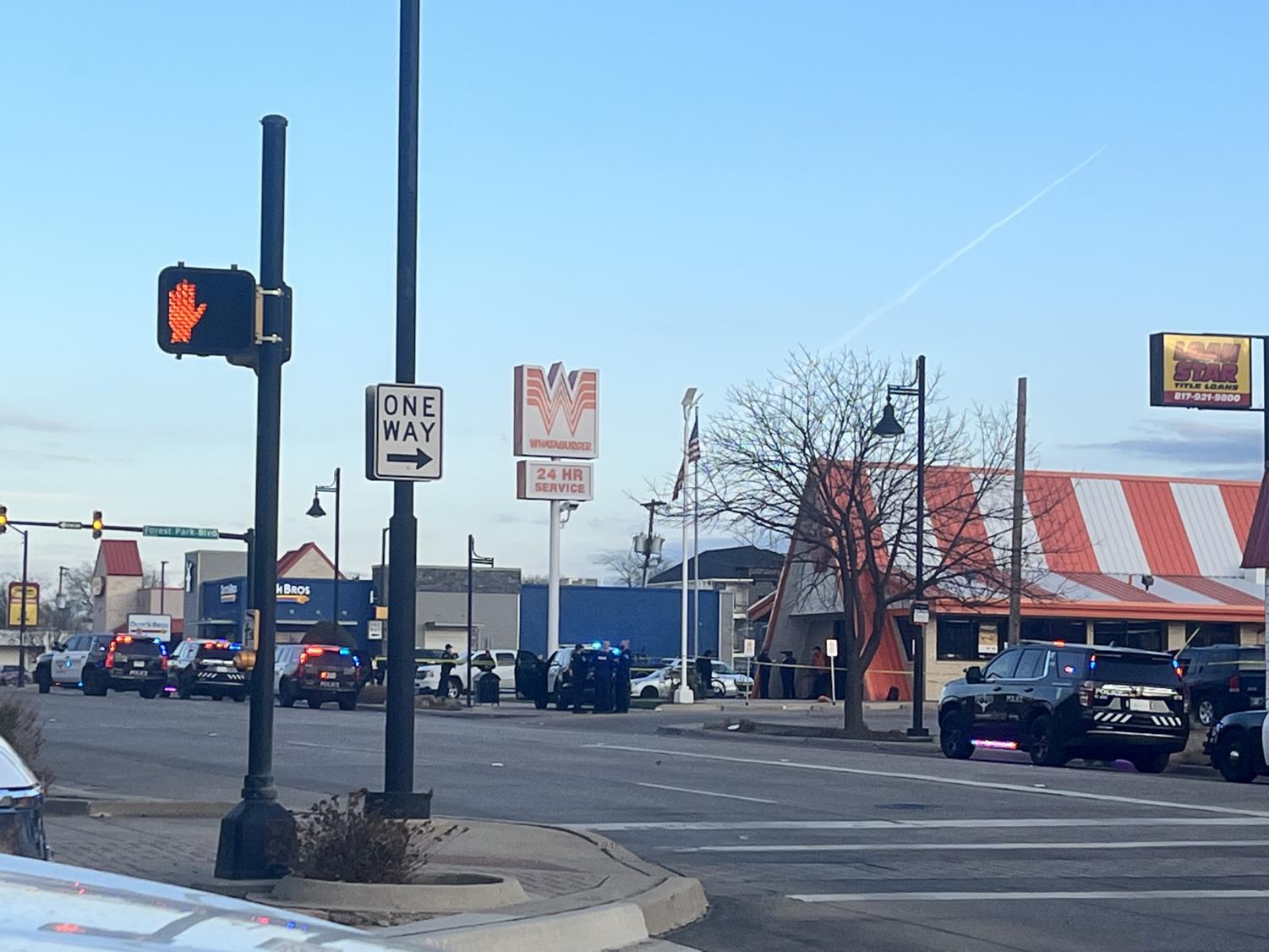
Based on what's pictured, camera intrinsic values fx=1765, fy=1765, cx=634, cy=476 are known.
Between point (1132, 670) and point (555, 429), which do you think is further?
point (555, 429)

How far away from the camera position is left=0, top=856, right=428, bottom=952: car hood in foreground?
233 cm

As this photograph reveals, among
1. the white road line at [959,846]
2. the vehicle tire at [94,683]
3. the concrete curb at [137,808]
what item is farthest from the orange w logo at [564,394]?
the white road line at [959,846]

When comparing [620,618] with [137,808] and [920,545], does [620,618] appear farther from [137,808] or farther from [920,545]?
[137,808]

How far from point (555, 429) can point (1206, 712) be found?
21.9 metres

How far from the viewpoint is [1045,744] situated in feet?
80.1

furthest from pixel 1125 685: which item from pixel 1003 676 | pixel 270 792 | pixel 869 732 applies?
pixel 270 792

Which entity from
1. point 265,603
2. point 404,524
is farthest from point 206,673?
point 265,603

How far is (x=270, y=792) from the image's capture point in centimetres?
1023

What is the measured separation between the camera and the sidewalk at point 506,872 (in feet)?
28.0

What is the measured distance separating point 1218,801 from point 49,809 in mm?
11833

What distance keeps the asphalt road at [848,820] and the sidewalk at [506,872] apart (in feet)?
1.35

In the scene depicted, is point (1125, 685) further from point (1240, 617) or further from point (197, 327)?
point (1240, 617)

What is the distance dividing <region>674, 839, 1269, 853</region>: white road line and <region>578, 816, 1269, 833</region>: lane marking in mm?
1169

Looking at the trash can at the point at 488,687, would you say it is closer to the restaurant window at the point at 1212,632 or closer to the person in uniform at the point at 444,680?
the person in uniform at the point at 444,680
